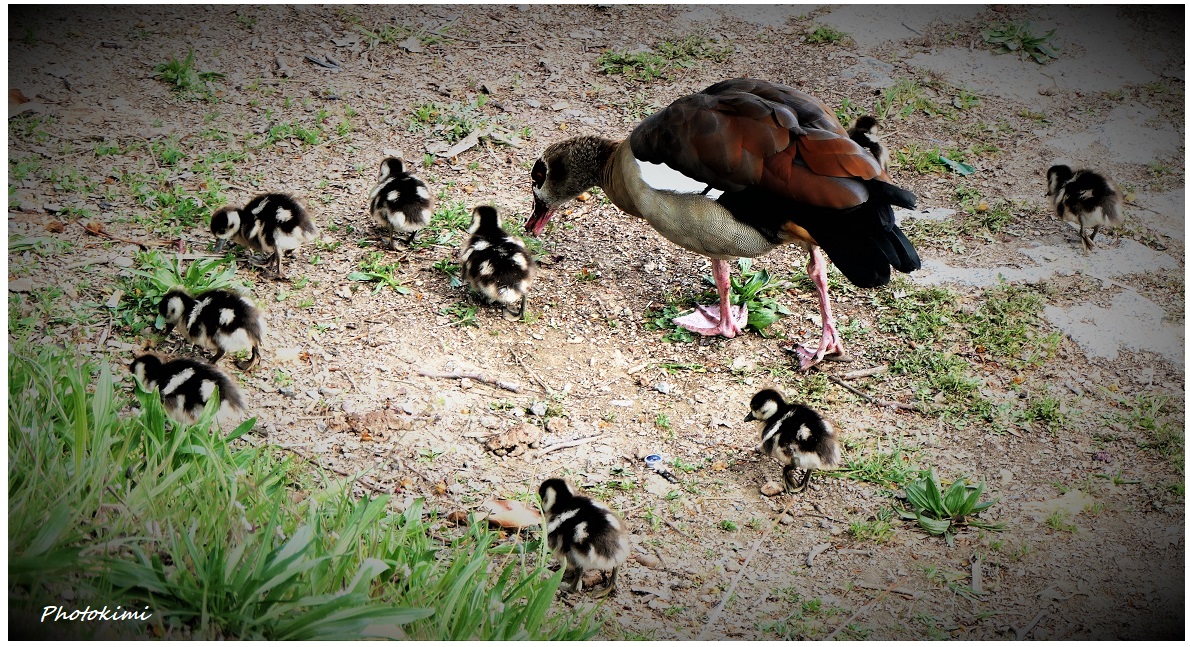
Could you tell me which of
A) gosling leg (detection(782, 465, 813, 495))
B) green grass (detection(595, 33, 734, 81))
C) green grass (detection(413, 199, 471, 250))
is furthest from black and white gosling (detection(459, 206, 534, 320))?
green grass (detection(595, 33, 734, 81))

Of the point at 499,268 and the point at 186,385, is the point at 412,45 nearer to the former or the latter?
the point at 499,268

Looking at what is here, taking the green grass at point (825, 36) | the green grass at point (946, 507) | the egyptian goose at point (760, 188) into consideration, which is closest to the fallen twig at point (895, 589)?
the green grass at point (946, 507)

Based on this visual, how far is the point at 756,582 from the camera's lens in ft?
14.7

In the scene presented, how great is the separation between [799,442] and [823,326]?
1239 millimetres

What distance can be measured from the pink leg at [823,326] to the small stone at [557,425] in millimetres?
1513

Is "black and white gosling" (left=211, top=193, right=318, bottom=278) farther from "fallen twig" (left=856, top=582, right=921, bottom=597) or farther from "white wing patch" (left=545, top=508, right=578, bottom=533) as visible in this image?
"fallen twig" (left=856, top=582, right=921, bottom=597)

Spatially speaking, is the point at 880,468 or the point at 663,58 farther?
the point at 663,58

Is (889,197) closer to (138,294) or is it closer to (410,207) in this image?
(410,207)

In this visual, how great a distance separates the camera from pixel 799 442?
4.89 meters

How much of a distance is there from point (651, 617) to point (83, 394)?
8.52 feet

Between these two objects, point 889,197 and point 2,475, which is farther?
point 889,197

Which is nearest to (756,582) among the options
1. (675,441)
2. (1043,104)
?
(675,441)

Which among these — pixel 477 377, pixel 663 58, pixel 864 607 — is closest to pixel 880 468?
pixel 864 607

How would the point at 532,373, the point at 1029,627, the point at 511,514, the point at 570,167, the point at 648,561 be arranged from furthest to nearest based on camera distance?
the point at 570,167 → the point at 532,373 → the point at 511,514 → the point at 648,561 → the point at 1029,627
